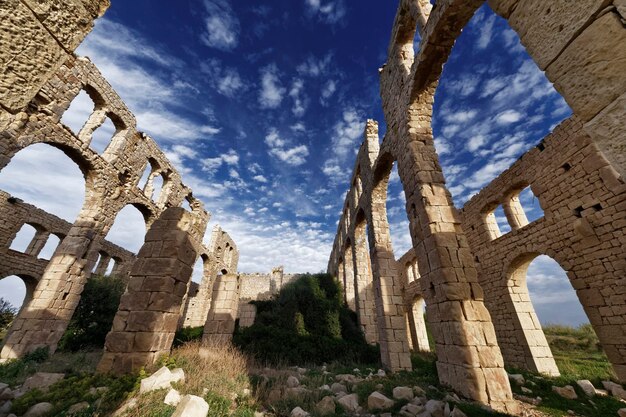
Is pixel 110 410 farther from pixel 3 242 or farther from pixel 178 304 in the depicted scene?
pixel 3 242

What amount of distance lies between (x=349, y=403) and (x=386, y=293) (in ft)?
14.0

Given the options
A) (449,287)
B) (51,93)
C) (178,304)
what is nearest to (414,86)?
(449,287)

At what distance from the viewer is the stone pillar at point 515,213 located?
353 inches

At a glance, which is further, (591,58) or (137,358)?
(137,358)

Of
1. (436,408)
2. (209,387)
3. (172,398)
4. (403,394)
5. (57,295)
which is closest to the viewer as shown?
(172,398)

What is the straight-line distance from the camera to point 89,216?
31.1 feet

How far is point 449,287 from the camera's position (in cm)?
448

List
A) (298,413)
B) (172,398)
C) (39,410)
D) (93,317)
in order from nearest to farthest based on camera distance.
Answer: (39,410)
(172,398)
(298,413)
(93,317)

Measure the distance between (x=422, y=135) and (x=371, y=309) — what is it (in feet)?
26.1

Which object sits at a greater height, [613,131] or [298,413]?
[613,131]

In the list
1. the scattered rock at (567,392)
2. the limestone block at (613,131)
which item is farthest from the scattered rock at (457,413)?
the scattered rock at (567,392)

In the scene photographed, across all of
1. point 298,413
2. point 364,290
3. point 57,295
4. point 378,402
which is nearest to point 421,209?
point 378,402

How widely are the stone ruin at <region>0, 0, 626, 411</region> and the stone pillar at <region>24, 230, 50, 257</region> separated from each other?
0.46m

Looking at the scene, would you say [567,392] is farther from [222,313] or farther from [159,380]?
[222,313]
